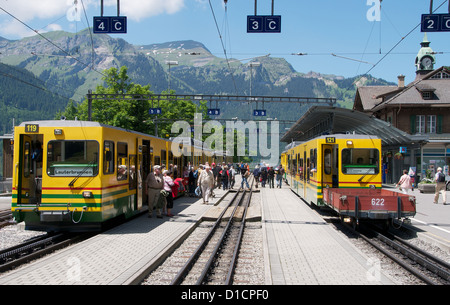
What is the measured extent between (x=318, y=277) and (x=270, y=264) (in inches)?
44.4

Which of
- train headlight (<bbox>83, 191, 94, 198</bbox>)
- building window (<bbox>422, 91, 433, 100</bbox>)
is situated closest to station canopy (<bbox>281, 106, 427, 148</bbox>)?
building window (<bbox>422, 91, 433, 100</bbox>)

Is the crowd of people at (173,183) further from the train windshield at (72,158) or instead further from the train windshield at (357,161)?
the train windshield at (357,161)

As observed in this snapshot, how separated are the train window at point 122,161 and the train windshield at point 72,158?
1196mm

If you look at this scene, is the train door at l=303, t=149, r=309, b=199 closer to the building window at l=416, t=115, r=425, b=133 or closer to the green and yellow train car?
the green and yellow train car

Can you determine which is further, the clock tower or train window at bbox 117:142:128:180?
the clock tower

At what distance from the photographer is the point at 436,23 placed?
38.4 ft

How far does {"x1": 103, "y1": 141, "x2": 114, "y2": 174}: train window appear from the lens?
1120cm

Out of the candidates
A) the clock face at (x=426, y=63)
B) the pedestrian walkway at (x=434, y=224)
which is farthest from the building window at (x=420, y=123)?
the pedestrian walkway at (x=434, y=224)

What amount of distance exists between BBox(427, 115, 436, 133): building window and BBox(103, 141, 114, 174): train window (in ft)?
115

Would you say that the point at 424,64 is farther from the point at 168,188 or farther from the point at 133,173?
the point at 133,173

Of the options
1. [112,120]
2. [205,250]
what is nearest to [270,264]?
[205,250]

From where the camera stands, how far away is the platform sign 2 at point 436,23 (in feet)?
38.2
